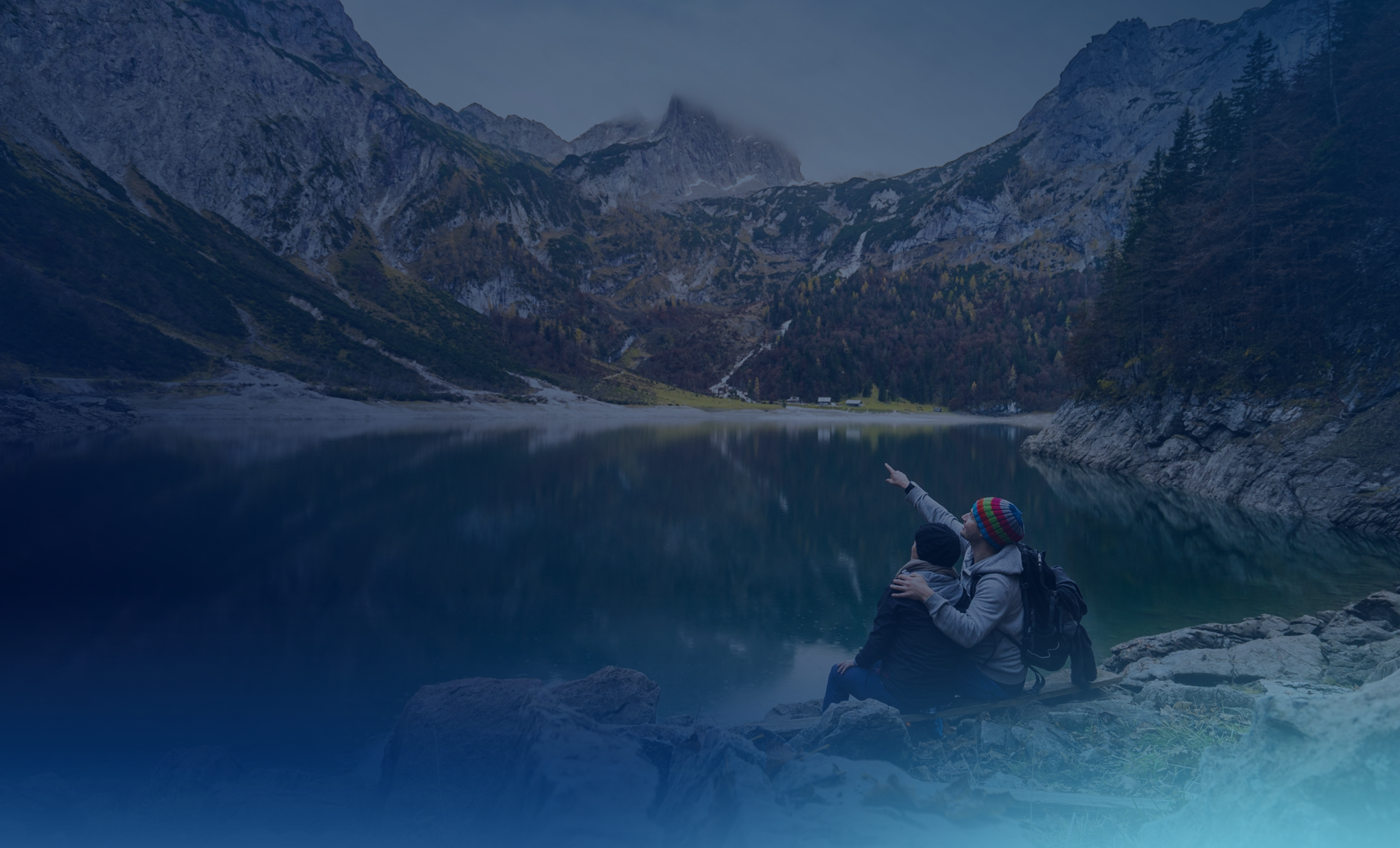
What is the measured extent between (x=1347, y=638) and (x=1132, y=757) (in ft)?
16.5

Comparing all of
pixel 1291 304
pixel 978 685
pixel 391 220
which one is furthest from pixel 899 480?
pixel 391 220

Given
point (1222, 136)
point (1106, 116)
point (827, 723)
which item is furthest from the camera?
point (1106, 116)

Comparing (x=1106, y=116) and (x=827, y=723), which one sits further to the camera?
(x=1106, y=116)

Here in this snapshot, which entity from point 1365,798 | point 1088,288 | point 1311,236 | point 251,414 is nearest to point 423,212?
point 251,414

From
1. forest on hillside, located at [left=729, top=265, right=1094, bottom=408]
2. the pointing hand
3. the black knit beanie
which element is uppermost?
forest on hillside, located at [left=729, top=265, right=1094, bottom=408]

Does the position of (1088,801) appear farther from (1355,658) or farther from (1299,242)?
(1299,242)

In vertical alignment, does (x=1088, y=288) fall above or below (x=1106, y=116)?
below

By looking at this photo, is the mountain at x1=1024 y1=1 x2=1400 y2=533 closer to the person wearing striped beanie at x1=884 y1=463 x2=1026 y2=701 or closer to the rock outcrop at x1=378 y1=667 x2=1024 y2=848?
the person wearing striped beanie at x1=884 y1=463 x2=1026 y2=701

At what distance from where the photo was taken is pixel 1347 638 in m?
7.49

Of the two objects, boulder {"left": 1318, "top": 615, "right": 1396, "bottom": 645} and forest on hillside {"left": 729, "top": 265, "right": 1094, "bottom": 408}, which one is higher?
forest on hillside {"left": 729, "top": 265, "right": 1094, "bottom": 408}

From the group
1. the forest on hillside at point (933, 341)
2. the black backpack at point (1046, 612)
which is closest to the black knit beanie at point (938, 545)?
the black backpack at point (1046, 612)

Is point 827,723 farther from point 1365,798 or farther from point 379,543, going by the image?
point 379,543

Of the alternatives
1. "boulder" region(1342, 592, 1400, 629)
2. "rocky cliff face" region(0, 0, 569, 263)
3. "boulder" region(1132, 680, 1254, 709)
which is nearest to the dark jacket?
"boulder" region(1132, 680, 1254, 709)

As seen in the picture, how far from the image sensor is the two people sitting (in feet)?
16.0
